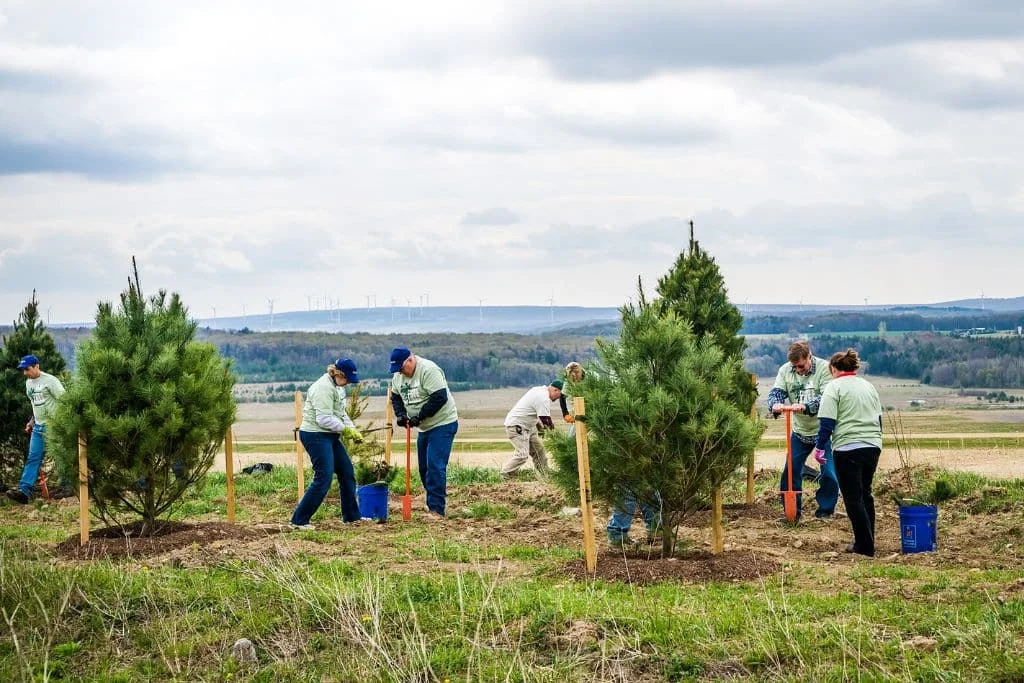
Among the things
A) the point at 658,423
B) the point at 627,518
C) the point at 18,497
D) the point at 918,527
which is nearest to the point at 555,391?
the point at 627,518

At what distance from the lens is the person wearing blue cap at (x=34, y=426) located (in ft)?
52.4

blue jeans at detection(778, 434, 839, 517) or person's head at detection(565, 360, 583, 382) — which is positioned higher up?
person's head at detection(565, 360, 583, 382)

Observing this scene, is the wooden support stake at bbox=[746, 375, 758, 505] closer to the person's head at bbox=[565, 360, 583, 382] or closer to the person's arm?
the person's head at bbox=[565, 360, 583, 382]

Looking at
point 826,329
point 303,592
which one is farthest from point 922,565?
point 826,329

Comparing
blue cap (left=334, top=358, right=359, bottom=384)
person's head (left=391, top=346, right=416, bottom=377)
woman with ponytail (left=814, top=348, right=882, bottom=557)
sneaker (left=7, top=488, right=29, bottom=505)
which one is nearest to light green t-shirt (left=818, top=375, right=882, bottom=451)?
woman with ponytail (left=814, top=348, right=882, bottom=557)

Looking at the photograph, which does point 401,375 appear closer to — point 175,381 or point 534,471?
point 175,381

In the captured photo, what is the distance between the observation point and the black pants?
10758 mm

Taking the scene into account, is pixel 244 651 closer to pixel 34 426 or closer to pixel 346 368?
pixel 346 368

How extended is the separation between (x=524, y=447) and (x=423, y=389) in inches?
180

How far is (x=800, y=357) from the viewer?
42.0 ft

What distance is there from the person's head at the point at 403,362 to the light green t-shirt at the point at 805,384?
155 inches

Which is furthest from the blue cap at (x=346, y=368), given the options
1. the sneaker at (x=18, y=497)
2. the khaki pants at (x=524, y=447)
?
the sneaker at (x=18, y=497)

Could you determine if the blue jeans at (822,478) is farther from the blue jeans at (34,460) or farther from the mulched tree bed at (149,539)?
the blue jeans at (34,460)

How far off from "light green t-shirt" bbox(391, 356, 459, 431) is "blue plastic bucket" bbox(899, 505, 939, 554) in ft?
16.7
